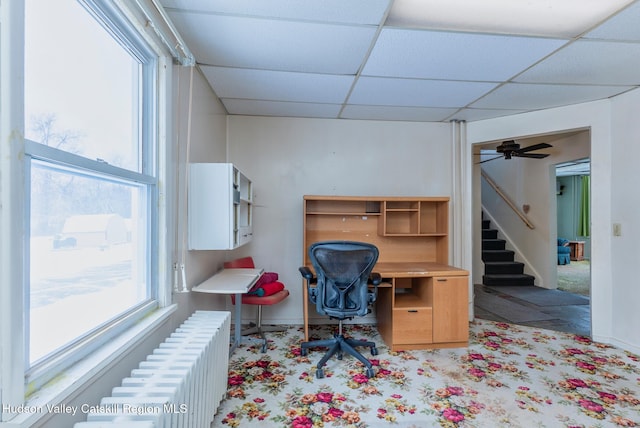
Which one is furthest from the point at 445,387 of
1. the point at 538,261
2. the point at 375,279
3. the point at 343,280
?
the point at 538,261

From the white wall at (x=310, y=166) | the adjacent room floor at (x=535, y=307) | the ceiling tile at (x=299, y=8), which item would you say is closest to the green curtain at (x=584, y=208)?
the adjacent room floor at (x=535, y=307)

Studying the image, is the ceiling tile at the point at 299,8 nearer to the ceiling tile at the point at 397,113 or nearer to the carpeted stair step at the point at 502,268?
the ceiling tile at the point at 397,113

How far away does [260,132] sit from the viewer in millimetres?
3301

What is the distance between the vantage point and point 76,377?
0.98m

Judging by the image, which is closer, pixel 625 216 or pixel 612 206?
pixel 625 216

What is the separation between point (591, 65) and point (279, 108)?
269 centimetres

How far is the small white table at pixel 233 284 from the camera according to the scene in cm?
203

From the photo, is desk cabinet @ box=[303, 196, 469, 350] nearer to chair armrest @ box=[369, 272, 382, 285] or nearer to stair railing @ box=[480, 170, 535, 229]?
chair armrest @ box=[369, 272, 382, 285]

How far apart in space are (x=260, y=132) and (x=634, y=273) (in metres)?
3.99

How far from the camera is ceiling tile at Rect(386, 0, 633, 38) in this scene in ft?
5.39

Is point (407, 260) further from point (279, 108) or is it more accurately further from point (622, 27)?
point (622, 27)

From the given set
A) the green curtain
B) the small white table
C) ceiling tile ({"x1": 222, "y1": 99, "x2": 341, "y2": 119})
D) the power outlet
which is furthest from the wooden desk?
the green curtain

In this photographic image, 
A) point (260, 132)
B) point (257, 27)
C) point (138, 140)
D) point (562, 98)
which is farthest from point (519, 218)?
point (138, 140)

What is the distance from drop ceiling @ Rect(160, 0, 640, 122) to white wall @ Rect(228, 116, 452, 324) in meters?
0.47
